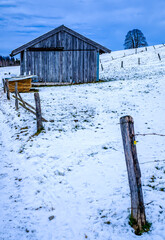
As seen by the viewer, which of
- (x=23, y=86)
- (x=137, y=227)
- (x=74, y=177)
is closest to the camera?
(x=137, y=227)

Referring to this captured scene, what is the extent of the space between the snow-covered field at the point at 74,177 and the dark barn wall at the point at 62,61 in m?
11.3

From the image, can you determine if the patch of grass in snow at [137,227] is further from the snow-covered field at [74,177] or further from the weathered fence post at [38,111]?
the weathered fence post at [38,111]

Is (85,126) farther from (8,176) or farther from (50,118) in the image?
(8,176)

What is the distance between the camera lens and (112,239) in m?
3.33

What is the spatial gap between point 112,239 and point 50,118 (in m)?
6.97

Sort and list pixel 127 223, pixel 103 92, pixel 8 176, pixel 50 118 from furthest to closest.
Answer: pixel 103 92 < pixel 50 118 < pixel 8 176 < pixel 127 223

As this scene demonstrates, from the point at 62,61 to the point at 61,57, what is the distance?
0.41 m

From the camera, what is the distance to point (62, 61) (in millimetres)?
20703

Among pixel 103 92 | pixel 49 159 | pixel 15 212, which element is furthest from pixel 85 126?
pixel 103 92

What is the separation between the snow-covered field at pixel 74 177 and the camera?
11.9 feet

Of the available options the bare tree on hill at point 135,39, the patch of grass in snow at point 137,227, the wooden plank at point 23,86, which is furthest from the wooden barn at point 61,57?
the bare tree on hill at point 135,39

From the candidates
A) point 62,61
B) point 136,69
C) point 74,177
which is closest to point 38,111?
point 74,177

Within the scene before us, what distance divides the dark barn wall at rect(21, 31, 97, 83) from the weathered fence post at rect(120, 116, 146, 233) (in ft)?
61.2

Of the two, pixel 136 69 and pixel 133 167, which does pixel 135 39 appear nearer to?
pixel 136 69
